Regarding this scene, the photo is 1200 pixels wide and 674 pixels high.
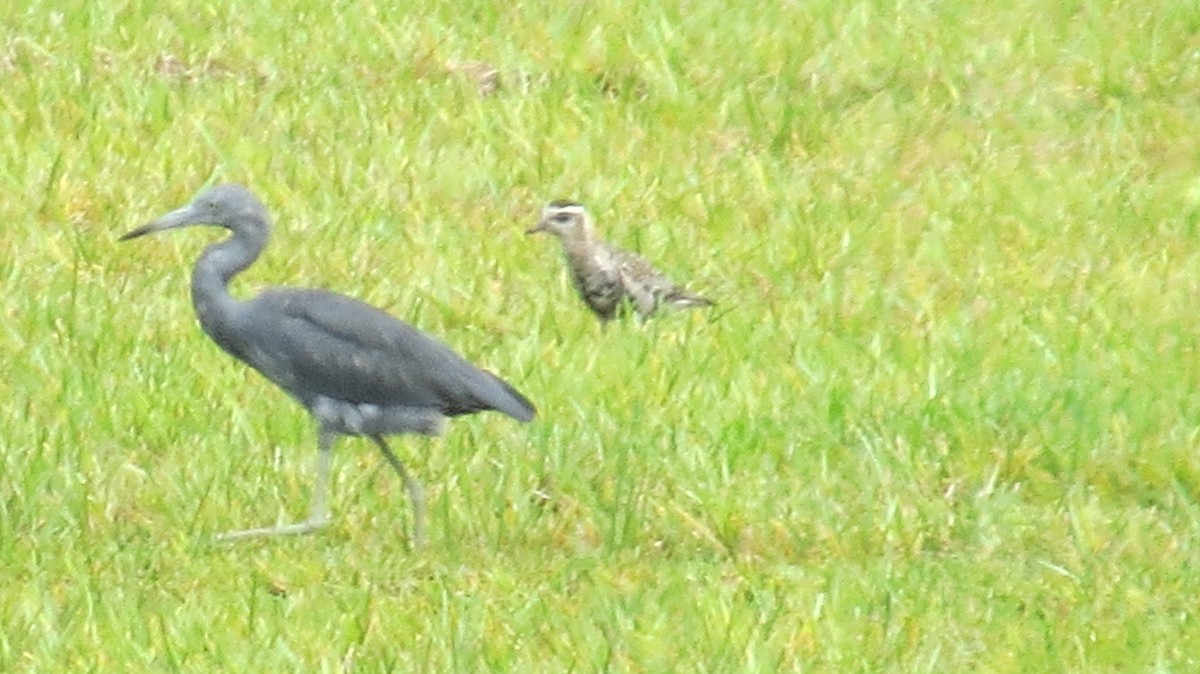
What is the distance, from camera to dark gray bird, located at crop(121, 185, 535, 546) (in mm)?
7898

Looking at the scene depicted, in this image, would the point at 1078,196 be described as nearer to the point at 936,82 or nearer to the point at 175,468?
the point at 936,82

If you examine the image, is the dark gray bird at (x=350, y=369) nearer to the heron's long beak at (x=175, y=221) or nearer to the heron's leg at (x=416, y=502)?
the heron's leg at (x=416, y=502)

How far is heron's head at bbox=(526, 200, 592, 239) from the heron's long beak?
2112 millimetres

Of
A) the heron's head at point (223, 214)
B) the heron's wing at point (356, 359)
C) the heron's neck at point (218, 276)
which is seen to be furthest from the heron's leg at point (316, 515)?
the heron's head at point (223, 214)

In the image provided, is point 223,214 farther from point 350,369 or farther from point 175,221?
point 350,369

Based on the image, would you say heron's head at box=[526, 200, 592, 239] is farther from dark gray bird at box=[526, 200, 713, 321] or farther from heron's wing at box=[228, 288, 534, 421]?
heron's wing at box=[228, 288, 534, 421]

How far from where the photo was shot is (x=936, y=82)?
12617 mm

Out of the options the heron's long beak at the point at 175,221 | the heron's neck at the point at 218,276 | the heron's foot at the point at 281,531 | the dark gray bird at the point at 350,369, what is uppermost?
the heron's long beak at the point at 175,221

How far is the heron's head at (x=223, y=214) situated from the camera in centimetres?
845

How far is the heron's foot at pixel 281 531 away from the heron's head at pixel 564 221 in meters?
2.72

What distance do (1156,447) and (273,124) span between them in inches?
169

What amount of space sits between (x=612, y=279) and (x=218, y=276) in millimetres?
1965

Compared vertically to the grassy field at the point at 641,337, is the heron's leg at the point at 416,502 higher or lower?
higher

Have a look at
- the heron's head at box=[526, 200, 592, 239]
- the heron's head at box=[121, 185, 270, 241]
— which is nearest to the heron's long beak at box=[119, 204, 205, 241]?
the heron's head at box=[121, 185, 270, 241]
